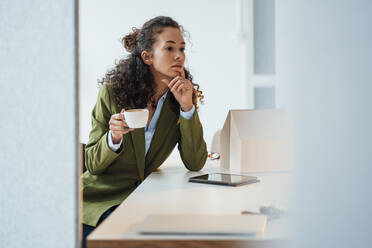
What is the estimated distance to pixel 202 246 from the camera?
2.19 ft

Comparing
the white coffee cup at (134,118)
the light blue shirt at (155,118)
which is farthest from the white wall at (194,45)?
the white coffee cup at (134,118)

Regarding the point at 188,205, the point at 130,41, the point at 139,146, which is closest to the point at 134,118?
the point at 139,146

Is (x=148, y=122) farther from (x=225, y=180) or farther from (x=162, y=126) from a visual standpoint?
(x=225, y=180)

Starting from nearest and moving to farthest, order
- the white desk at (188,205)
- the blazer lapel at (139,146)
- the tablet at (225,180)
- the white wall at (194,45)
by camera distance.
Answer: the white desk at (188,205) → the tablet at (225,180) → the blazer lapel at (139,146) → the white wall at (194,45)

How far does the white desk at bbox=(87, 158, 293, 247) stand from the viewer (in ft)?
2.19

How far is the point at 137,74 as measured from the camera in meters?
1.59

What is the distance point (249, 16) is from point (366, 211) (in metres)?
2.32

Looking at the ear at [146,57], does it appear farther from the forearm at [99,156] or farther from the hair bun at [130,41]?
the forearm at [99,156]

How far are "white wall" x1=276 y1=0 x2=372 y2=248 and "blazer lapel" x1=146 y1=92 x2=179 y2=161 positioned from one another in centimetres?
76

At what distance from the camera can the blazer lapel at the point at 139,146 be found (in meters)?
1.35

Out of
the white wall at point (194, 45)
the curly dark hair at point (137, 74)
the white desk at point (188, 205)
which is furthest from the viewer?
the white wall at point (194, 45)
